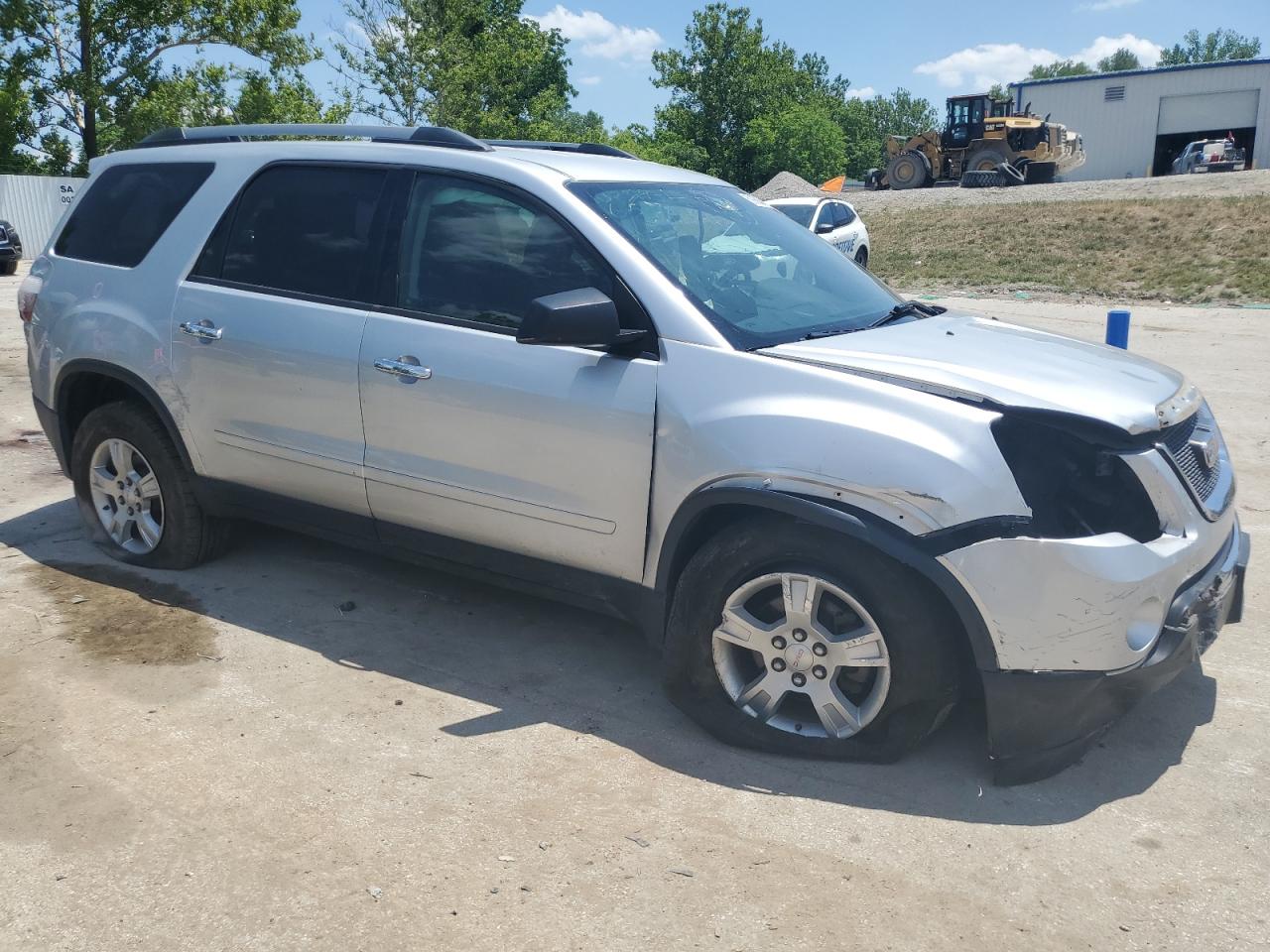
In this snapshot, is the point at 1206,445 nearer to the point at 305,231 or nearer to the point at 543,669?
the point at 543,669

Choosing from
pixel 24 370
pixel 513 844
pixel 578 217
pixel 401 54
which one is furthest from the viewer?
pixel 401 54

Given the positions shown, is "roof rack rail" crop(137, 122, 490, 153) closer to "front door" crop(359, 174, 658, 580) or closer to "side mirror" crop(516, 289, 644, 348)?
"front door" crop(359, 174, 658, 580)

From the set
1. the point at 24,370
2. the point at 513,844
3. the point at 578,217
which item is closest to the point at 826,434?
the point at 578,217

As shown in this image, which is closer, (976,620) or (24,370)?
(976,620)

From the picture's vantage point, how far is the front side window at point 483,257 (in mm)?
3896

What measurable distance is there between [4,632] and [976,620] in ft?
12.4

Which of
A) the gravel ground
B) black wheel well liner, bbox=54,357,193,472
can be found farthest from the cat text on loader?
black wheel well liner, bbox=54,357,193,472

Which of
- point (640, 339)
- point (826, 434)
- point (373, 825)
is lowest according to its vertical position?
point (373, 825)

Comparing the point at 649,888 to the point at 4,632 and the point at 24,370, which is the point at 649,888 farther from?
the point at 24,370

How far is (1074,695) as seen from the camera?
3.17 metres

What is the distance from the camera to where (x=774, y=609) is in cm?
351

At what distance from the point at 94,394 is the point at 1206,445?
15.3ft

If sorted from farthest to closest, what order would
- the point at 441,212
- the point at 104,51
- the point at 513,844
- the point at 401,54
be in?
the point at 104,51, the point at 401,54, the point at 441,212, the point at 513,844

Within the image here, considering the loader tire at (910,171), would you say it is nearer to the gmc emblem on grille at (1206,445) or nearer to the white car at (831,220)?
the white car at (831,220)
